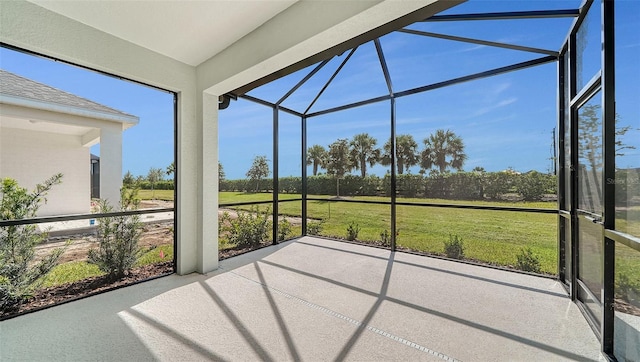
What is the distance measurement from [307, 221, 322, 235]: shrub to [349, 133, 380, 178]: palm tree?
4.94 feet

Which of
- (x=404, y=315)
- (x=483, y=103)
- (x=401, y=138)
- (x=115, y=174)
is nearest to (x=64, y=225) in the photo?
(x=115, y=174)

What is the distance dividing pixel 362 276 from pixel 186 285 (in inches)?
85.6

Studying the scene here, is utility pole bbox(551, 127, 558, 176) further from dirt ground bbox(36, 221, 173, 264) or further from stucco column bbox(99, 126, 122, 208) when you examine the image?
stucco column bbox(99, 126, 122, 208)

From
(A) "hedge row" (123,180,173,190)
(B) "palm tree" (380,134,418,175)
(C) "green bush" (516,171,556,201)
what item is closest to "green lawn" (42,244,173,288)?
(A) "hedge row" (123,180,173,190)

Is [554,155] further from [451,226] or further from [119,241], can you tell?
[119,241]

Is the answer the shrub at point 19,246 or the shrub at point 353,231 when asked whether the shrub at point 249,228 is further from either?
the shrub at point 19,246

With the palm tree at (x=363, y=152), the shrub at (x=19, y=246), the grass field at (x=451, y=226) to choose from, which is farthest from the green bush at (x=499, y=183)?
the shrub at (x=19, y=246)

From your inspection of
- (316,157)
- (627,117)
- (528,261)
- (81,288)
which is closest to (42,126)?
(81,288)

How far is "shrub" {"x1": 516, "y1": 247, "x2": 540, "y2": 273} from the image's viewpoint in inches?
133

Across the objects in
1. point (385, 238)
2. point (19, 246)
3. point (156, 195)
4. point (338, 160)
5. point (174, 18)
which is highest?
point (174, 18)

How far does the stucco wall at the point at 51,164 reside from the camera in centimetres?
235

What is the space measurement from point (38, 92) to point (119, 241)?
5.85ft

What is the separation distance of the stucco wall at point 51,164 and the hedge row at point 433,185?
167 centimetres

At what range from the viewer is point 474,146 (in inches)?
156
